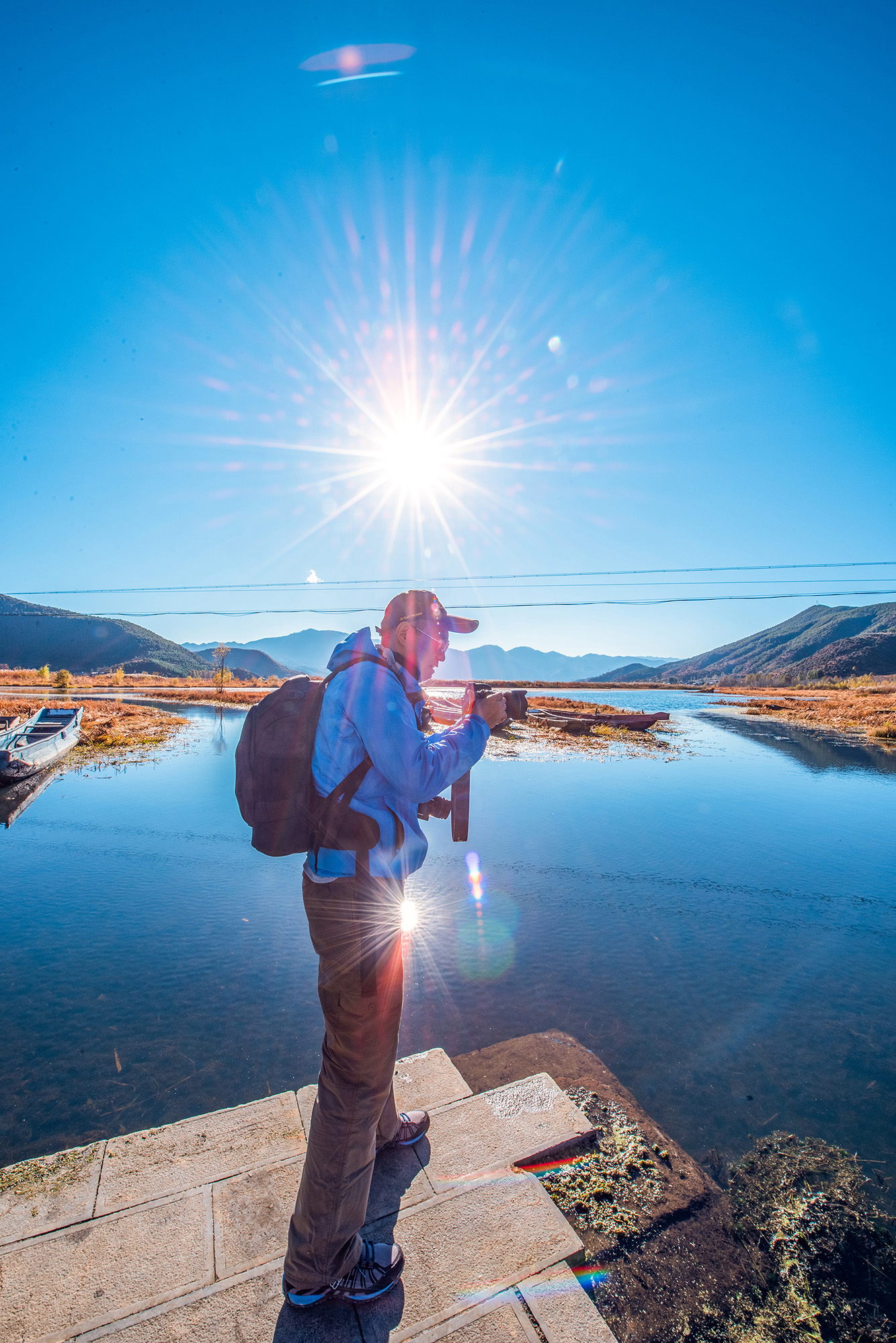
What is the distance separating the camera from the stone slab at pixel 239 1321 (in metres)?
2.16

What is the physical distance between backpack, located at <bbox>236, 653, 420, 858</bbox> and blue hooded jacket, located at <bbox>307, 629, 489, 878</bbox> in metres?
0.04

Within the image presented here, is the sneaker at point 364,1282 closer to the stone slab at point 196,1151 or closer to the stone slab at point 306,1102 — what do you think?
the stone slab at point 196,1151

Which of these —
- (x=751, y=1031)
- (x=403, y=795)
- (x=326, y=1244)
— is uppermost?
(x=403, y=795)

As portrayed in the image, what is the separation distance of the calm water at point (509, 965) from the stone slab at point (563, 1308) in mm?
1520

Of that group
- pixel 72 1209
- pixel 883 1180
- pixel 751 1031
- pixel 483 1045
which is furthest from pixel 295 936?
pixel 883 1180

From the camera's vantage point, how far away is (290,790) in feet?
7.42

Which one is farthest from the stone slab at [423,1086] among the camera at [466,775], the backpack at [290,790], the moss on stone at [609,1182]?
the backpack at [290,790]

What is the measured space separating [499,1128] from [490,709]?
8.48ft

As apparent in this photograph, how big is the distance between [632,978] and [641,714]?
26975 millimetres

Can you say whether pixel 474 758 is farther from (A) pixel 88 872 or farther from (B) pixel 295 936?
(A) pixel 88 872

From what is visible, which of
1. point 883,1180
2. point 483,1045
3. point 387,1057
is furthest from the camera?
point 483,1045

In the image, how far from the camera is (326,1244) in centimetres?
224

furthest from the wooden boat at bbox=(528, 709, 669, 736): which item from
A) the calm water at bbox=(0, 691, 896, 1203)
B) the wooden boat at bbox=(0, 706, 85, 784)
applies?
the wooden boat at bbox=(0, 706, 85, 784)

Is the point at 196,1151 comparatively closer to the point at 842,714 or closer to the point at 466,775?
the point at 466,775
